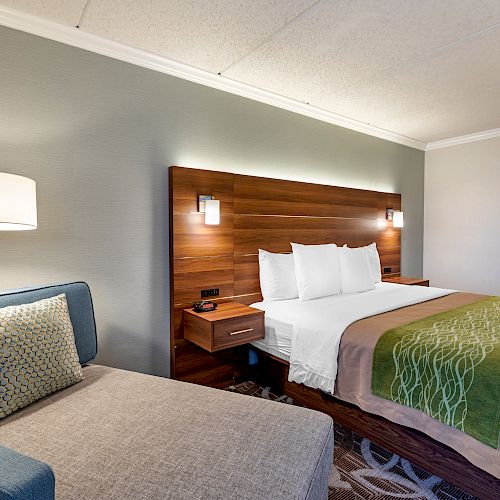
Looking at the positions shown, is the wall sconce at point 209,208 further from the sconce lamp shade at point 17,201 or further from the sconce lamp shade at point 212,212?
the sconce lamp shade at point 17,201

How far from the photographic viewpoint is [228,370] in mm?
2871

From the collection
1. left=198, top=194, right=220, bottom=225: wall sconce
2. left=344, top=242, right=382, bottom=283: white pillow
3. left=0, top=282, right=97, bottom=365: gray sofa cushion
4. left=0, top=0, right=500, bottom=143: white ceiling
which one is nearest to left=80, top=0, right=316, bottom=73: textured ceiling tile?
left=0, top=0, right=500, bottom=143: white ceiling

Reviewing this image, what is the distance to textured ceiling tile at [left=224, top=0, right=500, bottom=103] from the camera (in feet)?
6.34

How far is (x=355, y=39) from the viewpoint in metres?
2.22

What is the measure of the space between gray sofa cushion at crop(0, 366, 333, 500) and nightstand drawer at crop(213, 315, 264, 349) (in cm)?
69

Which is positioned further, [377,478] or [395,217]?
[395,217]

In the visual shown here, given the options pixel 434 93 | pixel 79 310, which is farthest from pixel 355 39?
pixel 79 310

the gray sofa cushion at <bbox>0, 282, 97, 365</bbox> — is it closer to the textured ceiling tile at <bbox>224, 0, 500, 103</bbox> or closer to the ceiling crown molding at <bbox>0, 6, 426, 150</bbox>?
the ceiling crown molding at <bbox>0, 6, 426, 150</bbox>

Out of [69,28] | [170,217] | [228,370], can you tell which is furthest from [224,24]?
[228,370]

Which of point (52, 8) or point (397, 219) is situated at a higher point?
point (52, 8)

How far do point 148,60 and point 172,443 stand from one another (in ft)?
7.81

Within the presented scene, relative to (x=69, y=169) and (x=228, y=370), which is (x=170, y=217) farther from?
(x=228, y=370)

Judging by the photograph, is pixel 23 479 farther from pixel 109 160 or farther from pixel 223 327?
pixel 109 160

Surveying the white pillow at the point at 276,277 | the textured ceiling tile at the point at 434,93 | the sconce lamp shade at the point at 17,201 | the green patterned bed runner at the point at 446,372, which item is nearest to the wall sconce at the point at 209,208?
the white pillow at the point at 276,277
